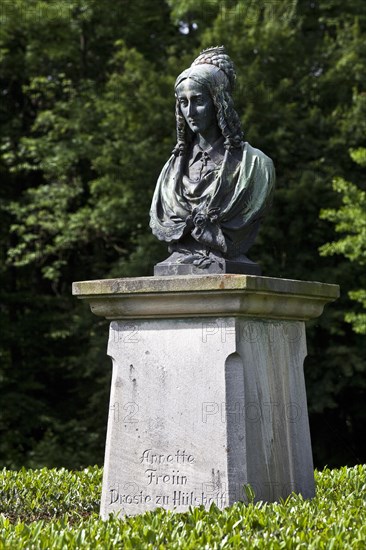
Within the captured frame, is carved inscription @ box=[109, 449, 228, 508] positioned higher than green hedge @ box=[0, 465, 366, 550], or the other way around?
carved inscription @ box=[109, 449, 228, 508]

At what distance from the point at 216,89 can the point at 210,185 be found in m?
0.65

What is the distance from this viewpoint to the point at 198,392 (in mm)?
6523

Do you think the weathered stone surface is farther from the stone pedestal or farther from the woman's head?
the woman's head

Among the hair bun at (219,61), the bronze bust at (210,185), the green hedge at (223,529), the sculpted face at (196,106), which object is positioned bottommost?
the green hedge at (223,529)

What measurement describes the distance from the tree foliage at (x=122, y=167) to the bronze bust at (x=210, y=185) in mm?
7618

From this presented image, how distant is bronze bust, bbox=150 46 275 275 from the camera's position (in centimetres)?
689

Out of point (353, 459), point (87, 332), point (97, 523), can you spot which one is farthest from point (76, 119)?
point (97, 523)

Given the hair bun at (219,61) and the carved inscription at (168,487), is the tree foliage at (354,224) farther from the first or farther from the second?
the carved inscription at (168,487)

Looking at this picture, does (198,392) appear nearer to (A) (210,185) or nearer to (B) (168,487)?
(B) (168,487)

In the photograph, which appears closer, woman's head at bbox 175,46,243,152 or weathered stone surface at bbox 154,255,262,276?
weathered stone surface at bbox 154,255,262,276

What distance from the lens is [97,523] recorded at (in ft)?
18.5

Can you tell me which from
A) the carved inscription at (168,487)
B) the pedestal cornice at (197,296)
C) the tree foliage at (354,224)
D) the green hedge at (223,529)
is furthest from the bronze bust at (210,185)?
the tree foliage at (354,224)

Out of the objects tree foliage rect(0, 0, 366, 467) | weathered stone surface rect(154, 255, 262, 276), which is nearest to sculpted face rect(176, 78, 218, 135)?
weathered stone surface rect(154, 255, 262, 276)

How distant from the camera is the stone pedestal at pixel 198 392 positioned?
6.39 metres
